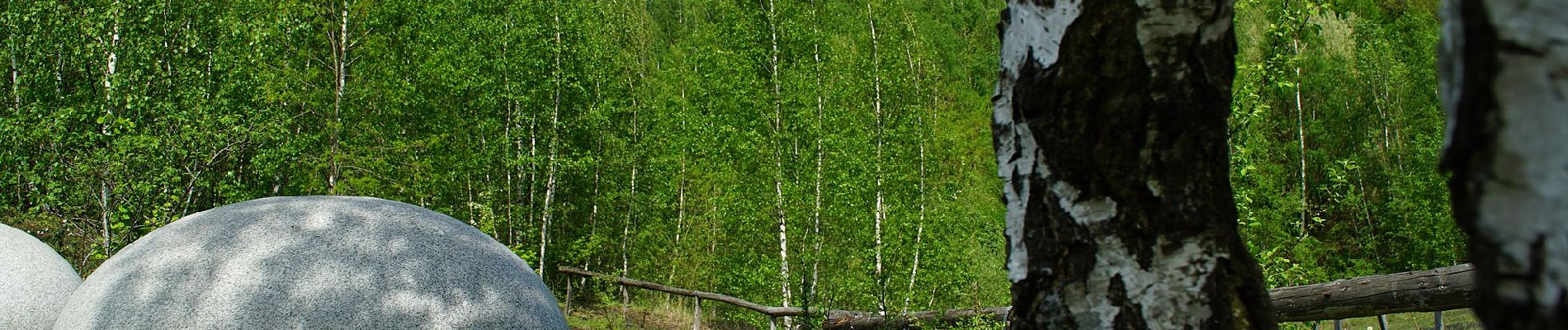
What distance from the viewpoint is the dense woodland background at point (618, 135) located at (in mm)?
14492

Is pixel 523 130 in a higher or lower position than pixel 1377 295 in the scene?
higher

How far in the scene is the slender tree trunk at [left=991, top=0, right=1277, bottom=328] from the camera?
221 centimetres

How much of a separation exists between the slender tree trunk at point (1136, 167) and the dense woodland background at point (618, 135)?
7.83 m

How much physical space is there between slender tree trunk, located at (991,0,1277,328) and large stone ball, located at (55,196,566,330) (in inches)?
135

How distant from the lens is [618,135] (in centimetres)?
2277

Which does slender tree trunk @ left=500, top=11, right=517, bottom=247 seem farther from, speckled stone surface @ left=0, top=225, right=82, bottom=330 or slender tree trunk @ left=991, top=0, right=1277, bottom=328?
slender tree trunk @ left=991, top=0, right=1277, bottom=328

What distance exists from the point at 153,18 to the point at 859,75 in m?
11.1

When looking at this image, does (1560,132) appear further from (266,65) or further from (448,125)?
(448,125)

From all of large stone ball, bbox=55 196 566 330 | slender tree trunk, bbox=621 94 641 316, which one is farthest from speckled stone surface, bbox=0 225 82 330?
slender tree trunk, bbox=621 94 641 316

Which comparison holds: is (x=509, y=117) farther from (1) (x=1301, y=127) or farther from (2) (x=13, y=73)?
(1) (x=1301, y=127)

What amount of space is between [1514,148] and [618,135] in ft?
72.5

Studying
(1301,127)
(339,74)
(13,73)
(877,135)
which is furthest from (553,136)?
(1301,127)

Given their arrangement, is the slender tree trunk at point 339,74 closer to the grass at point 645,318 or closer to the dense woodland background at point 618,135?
the dense woodland background at point 618,135

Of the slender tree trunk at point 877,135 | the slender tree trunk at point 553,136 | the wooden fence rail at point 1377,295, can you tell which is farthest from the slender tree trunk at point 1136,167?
the slender tree trunk at point 553,136
